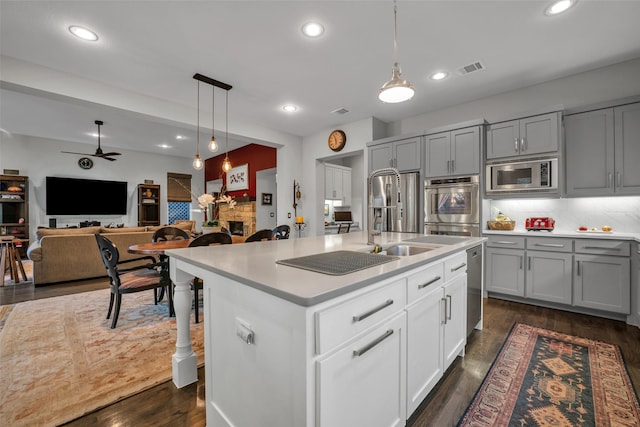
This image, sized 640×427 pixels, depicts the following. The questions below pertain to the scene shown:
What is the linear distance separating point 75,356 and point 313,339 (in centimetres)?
244

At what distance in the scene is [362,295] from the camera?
1.04 m

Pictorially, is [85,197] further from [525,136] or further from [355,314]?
[525,136]

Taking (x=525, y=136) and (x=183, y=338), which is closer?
(x=183, y=338)

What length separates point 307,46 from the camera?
2.73 meters

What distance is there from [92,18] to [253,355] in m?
3.09

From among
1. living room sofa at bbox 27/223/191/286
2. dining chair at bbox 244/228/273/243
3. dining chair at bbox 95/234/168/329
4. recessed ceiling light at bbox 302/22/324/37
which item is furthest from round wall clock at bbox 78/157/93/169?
recessed ceiling light at bbox 302/22/324/37

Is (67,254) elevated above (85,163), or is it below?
below

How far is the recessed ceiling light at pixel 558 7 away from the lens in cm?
214

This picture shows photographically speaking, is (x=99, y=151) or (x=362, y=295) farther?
(x=99, y=151)

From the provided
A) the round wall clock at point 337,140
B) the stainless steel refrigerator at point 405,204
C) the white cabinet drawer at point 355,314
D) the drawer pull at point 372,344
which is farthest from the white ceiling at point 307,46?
the drawer pull at point 372,344

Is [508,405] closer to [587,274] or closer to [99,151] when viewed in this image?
[587,274]

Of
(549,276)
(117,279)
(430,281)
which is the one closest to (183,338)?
(117,279)

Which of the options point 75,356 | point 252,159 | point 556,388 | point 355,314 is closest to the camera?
point 355,314

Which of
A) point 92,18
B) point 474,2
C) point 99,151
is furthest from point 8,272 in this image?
point 474,2
